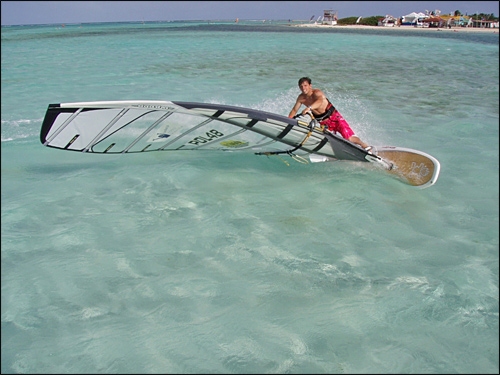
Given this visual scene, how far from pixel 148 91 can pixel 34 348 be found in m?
11.6

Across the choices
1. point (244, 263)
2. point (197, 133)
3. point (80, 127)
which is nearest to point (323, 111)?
point (197, 133)

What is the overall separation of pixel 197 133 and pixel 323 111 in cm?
229

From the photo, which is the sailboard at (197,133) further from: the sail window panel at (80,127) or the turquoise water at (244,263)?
the turquoise water at (244,263)

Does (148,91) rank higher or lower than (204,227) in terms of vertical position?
higher

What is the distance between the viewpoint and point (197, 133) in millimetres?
6066

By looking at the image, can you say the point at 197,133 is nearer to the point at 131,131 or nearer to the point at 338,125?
the point at 131,131

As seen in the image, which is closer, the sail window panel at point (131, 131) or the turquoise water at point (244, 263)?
the turquoise water at point (244, 263)

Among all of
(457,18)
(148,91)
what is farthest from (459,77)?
(457,18)

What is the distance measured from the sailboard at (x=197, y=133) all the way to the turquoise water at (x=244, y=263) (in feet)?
1.09

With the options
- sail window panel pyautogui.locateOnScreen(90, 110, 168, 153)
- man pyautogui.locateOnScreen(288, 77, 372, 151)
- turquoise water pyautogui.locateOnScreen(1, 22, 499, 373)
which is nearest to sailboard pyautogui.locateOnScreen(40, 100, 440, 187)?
sail window panel pyautogui.locateOnScreen(90, 110, 168, 153)

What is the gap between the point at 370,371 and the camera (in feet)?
9.05

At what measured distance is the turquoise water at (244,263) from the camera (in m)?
2.92

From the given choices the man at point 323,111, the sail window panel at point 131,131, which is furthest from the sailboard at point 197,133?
the man at point 323,111

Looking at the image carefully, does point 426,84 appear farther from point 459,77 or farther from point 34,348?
point 34,348
